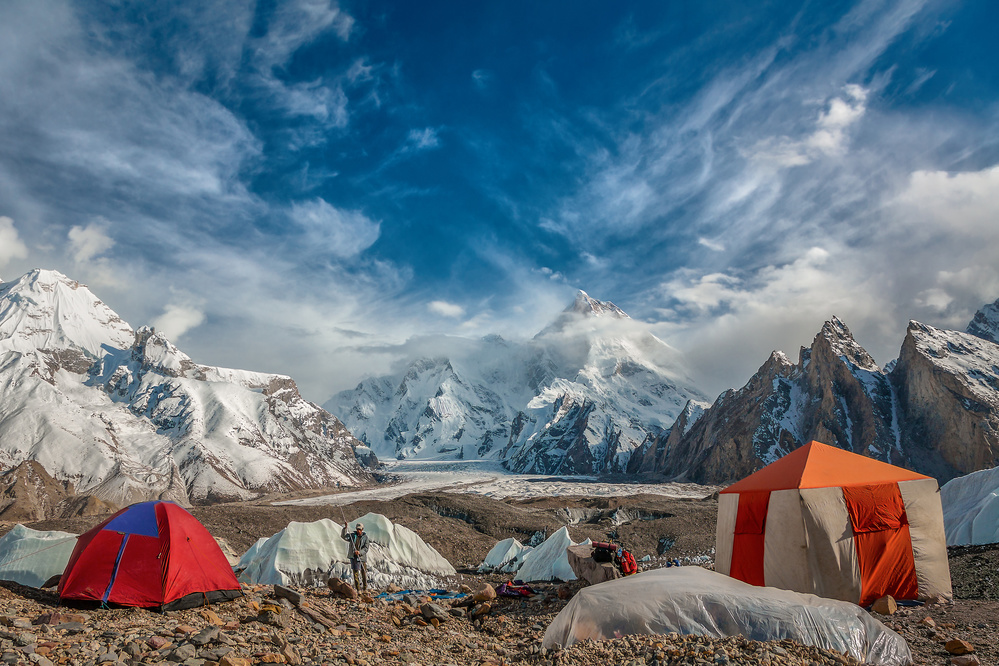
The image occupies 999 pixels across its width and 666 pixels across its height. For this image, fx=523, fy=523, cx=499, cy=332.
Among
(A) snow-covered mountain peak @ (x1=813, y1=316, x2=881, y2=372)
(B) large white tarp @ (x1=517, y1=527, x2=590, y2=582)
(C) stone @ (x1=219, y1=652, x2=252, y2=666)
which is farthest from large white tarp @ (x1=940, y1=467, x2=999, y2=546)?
(A) snow-covered mountain peak @ (x1=813, y1=316, x2=881, y2=372)

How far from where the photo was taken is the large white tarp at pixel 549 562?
26.3m

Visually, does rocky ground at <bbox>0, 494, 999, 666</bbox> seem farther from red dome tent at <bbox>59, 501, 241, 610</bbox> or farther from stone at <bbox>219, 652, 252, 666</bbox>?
red dome tent at <bbox>59, 501, 241, 610</bbox>

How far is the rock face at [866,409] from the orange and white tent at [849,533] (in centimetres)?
8149

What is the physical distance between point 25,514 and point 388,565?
68623mm

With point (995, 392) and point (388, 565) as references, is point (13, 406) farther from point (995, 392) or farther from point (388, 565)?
point (995, 392)

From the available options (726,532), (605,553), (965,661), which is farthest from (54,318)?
(965,661)

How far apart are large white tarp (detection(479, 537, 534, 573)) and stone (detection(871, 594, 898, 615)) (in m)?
22.3

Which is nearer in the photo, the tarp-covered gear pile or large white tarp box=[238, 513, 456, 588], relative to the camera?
the tarp-covered gear pile

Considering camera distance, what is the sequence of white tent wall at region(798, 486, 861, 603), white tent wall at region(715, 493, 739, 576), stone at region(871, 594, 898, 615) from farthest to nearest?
white tent wall at region(715, 493, 739, 576) → white tent wall at region(798, 486, 861, 603) → stone at region(871, 594, 898, 615)

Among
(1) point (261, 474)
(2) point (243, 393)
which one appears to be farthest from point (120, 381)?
(1) point (261, 474)

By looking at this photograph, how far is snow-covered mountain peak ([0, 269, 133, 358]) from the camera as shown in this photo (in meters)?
137

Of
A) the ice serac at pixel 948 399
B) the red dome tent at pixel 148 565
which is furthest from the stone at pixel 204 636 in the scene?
the ice serac at pixel 948 399

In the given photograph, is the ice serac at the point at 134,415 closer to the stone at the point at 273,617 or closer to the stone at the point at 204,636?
the stone at the point at 273,617

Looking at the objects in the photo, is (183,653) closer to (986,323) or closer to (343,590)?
(343,590)
